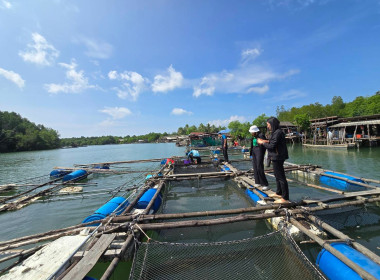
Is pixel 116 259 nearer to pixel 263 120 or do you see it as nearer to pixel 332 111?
pixel 263 120

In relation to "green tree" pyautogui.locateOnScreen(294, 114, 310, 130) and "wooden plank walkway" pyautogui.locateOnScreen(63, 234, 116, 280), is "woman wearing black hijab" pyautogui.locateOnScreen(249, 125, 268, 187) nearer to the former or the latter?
"wooden plank walkway" pyautogui.locateOnScreen(63, 234, 116, 280)

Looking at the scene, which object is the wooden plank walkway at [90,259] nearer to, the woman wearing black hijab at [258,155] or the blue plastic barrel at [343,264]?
the blue plastic barrel at [343,264]

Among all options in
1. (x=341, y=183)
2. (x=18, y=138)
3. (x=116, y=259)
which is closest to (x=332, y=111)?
(x=341, y=183)

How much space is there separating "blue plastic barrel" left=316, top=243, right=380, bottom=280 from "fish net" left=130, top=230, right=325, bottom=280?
7.8 inches

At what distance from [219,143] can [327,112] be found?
3931 cm

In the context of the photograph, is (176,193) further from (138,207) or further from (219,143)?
(219,143)

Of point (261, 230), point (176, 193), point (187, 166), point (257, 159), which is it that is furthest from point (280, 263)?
point (187, 166)

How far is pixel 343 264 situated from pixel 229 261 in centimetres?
188

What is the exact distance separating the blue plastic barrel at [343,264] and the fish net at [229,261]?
199 mm

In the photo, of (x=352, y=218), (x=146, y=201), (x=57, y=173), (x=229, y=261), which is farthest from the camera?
(x=57, y=173)

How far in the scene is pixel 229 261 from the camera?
11.4 feet

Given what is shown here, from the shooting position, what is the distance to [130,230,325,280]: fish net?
3.03 metres

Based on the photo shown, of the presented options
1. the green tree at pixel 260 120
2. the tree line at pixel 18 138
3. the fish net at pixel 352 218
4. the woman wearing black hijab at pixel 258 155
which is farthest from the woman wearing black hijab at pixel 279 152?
the tree line at pixel 18 138

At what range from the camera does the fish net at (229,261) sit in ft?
9.94
